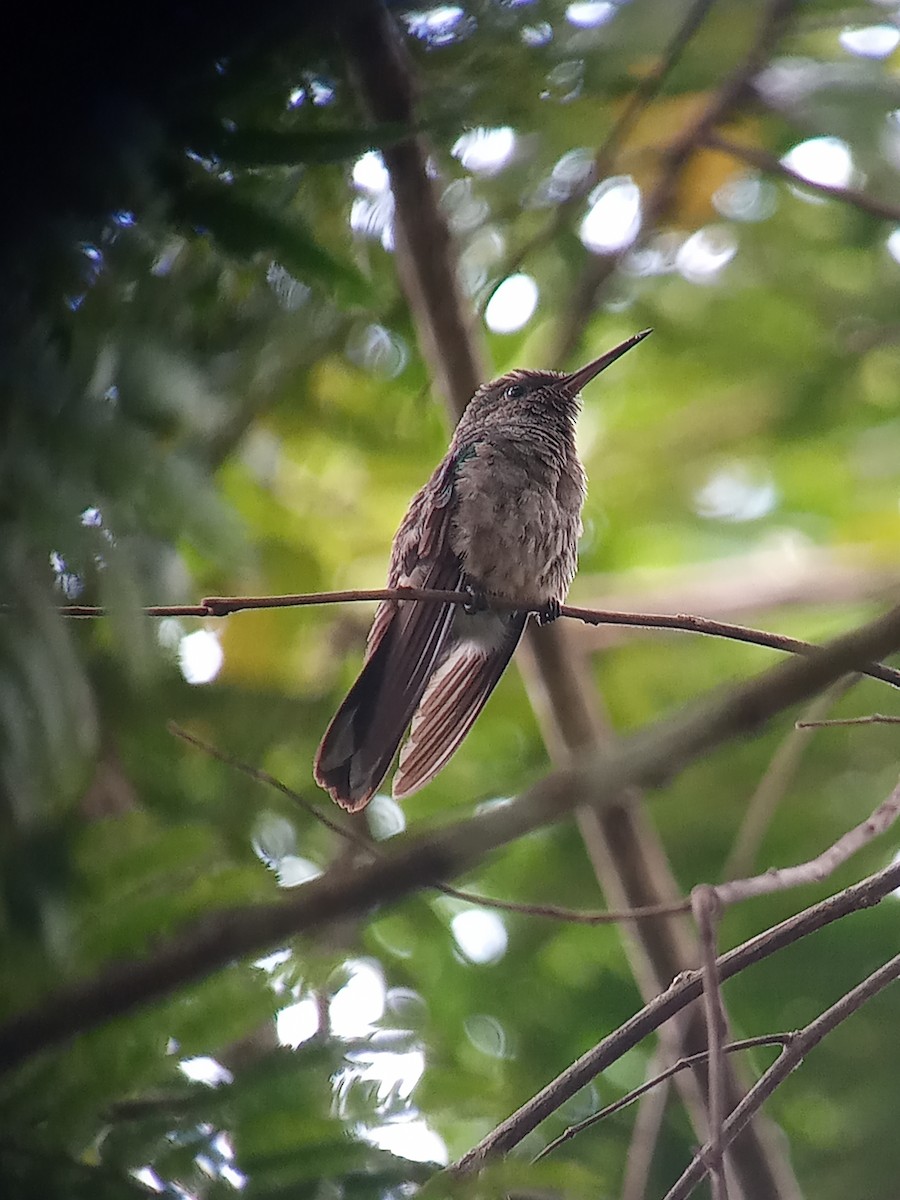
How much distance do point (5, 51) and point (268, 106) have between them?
665 mm

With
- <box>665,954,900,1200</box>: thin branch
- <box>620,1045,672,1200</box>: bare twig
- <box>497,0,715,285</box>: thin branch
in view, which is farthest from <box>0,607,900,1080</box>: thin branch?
<box>497,0,715,285</box>: thin branch

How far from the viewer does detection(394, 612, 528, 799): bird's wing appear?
8.21ft

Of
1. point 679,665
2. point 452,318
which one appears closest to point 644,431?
point 679,665

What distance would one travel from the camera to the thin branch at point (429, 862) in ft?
3.70

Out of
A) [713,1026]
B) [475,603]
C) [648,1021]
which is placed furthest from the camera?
[475,603]

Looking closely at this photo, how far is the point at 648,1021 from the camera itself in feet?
6.03

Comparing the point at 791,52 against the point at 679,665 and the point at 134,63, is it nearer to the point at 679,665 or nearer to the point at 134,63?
the point at 679,665

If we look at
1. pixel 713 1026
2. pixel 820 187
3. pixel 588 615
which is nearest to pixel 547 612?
pixel 588 615

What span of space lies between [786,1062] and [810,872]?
1.05 ft

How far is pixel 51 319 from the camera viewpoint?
137 cm

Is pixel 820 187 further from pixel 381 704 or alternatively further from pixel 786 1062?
pixel 786 1062

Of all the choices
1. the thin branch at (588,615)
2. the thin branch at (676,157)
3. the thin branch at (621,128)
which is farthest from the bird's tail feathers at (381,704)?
the thin branch at (676,157)

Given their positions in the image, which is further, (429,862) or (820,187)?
(820,187)

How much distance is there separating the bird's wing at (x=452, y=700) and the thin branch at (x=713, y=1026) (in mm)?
753
